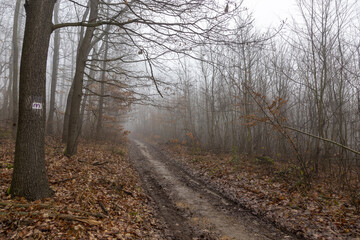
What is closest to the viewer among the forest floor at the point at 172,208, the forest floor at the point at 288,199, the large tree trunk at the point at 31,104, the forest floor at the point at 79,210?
the forest floor at the point at 79,210

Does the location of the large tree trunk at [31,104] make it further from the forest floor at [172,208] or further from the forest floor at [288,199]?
the forest floor at [288,199]

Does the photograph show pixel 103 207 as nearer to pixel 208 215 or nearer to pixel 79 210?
pixel 79 210

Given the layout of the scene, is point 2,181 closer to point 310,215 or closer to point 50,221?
point 50,221

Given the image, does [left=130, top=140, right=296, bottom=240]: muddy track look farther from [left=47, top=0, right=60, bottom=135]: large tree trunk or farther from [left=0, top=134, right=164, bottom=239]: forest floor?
[left=47, top=0, right=60, bottom=135]: large tree trunk

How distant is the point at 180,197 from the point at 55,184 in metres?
3.51

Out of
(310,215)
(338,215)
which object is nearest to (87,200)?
(310,215)

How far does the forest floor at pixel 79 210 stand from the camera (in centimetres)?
350

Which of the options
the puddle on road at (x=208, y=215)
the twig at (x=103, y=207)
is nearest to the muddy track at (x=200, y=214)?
the puddle on road at (x=208, y=215)

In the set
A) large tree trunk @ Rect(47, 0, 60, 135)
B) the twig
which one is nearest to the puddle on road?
the twig

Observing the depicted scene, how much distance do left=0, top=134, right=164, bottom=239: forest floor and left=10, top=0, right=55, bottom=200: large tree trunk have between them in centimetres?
38

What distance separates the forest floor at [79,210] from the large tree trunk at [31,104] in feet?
1.24

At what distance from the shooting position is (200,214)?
5297 millimetres

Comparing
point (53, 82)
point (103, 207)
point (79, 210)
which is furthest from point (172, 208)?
point (53, 82)

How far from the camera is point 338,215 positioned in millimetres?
5016
